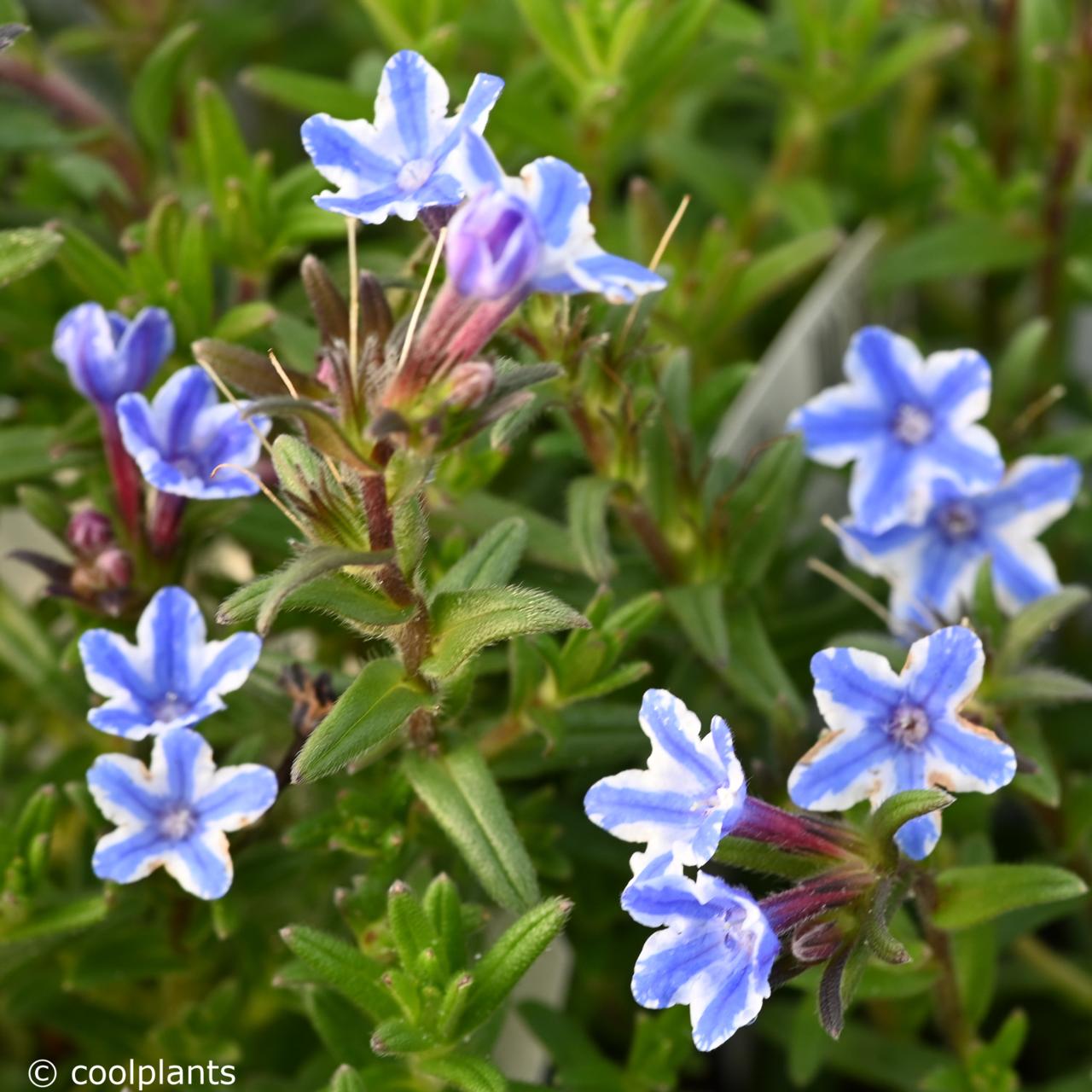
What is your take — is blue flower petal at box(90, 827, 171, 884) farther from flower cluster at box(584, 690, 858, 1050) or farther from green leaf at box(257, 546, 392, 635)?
flower cluster at box(584, 690, 858, 1050)

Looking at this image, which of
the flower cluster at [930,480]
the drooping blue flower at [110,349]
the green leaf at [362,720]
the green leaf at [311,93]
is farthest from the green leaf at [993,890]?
the green leaf at [311,93]

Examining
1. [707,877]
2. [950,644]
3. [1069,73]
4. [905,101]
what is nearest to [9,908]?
[707,877]

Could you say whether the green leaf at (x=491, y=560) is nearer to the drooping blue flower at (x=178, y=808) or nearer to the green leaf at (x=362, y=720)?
the green leaf at (x=362, y=720)

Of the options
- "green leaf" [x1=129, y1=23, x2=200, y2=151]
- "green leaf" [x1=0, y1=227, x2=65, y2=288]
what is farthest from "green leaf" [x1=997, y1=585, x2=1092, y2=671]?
"green leaf" [x1=129, y1=23, x2=200, y2=151]

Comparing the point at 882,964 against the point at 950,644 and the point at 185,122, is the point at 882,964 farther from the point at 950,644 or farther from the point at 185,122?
the point at 185,122

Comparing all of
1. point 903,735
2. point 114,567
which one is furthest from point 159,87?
point 903,735

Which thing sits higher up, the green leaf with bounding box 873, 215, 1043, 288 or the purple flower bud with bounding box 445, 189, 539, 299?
the purple flower bud with bounding box 445, 189, 539, 299
